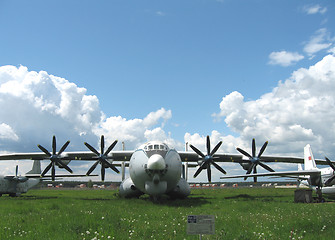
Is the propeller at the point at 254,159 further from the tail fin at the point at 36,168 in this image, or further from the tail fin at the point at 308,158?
the tail fin at the point at 36,168

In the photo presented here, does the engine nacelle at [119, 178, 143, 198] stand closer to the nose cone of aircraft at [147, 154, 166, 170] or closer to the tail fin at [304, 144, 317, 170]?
the nose cone of aircraft at [147, 154, 166, 170]

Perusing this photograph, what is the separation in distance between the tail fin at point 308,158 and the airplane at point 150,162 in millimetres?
1107

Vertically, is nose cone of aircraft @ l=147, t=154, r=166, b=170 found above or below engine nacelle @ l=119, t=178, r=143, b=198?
above

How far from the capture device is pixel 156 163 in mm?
16734

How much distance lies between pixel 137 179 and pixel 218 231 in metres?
10.6

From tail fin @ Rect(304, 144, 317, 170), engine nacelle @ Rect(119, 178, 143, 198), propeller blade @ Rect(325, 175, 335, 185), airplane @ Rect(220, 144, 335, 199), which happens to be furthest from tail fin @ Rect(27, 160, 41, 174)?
propeller blade @ Rect(325, 175, 335, 185)

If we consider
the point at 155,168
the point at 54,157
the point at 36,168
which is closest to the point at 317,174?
the point at 155,168

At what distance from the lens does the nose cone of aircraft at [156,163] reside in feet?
55.0

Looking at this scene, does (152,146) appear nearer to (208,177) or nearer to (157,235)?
(208,177)

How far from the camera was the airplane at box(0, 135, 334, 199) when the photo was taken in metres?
17.9

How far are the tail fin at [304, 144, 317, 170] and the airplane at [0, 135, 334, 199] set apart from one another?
3.63 feet

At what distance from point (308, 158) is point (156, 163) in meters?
19.7

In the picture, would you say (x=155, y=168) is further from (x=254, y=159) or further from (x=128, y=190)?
(x=254, y=159)

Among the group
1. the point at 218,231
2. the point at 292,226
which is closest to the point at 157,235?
the point at 218,231
